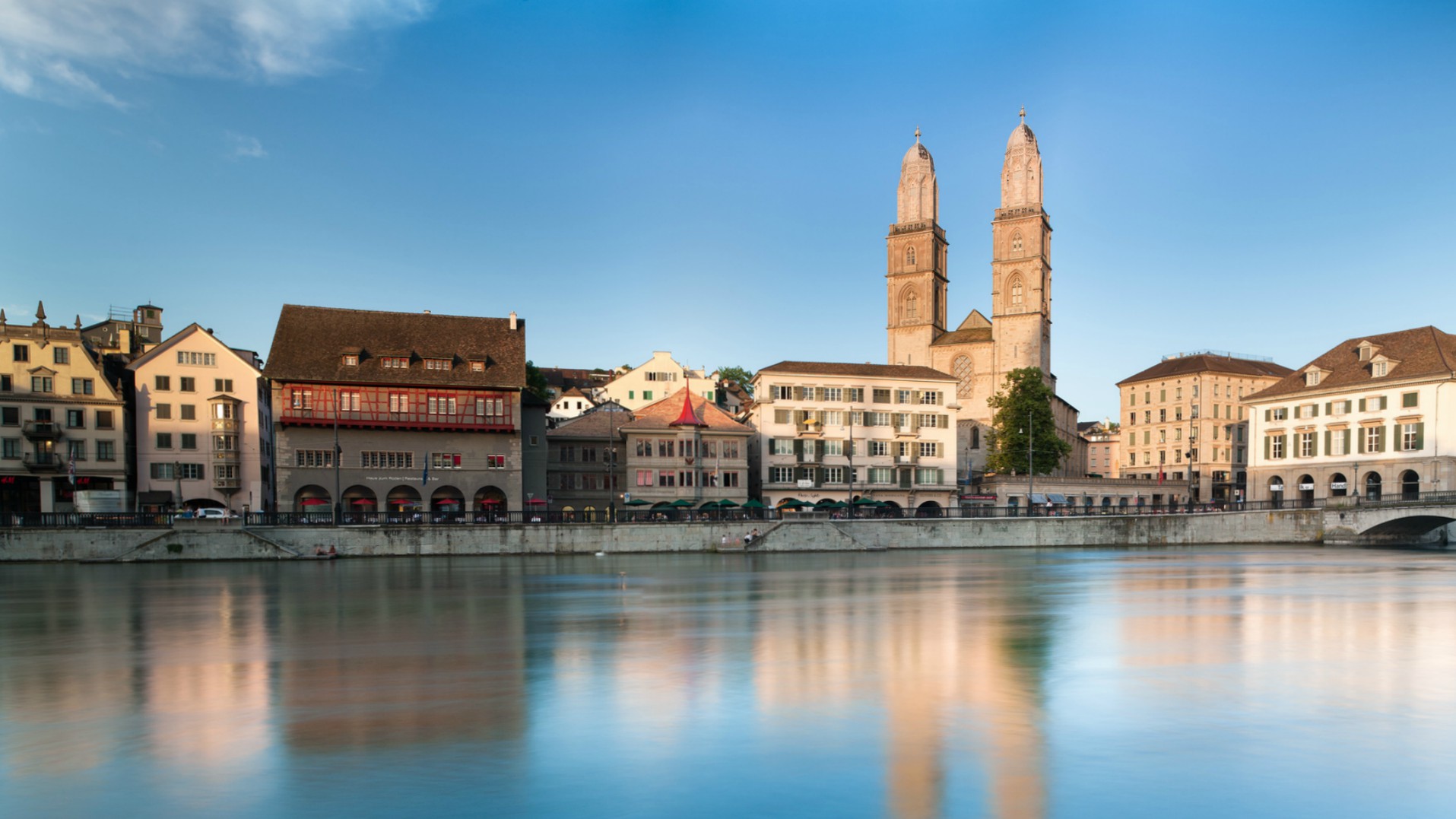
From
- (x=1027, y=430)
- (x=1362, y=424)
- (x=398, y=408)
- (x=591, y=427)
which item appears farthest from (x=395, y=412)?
(x=1362, y=424)

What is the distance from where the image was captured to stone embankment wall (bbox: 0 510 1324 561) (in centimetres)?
4903

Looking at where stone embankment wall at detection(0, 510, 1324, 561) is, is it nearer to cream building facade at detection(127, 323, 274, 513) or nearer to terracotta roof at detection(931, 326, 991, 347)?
cream building facade at detection(127, 323, 274, 513)

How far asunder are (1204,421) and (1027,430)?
1199 inches

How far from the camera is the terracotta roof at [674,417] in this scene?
6994 centimetres

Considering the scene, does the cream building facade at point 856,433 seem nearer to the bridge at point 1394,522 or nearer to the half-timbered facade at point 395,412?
the half-timbered facade at point 395,412

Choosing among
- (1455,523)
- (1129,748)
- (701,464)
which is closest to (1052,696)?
(1129,748)

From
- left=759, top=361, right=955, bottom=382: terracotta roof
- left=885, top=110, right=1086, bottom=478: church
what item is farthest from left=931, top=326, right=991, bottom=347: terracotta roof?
left=759, top=361, right=955, bottom=382: terracotta roof

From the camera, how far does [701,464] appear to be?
231 feet

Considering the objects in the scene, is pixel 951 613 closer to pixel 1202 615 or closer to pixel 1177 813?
pixel 1202 615

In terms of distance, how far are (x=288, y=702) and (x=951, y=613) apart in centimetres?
1698

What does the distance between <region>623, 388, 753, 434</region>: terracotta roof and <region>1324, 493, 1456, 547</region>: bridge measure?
41.2 m

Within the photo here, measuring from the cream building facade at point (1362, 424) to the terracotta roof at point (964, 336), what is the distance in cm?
3509

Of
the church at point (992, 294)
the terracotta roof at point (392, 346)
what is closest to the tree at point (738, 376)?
the church at point (992, 294)

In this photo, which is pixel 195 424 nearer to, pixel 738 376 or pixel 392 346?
pixel 392 346
